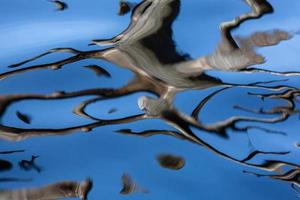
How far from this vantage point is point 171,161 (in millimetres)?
1223

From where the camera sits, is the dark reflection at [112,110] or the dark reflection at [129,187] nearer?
the dark reflection at [129,187]

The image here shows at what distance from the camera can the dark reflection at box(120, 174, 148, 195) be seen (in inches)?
44.8

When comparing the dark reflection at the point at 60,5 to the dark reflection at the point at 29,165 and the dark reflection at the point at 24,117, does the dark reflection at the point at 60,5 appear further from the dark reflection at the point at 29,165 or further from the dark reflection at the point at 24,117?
the dark reflection at the point at 29,165

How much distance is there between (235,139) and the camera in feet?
4.23

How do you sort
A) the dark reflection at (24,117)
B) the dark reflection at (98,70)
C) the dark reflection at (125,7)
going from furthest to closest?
1. the dark reflection at (125,7)
2. the dark reflection at (98,70)
3. the dark reflection at (24,117)

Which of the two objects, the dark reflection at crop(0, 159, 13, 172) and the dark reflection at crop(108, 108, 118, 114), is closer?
the dark reflection at crop(0, 159, 13, 172)

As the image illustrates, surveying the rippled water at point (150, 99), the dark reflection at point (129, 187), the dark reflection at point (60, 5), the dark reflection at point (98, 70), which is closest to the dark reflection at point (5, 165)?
the rippled water at point (150, 99)

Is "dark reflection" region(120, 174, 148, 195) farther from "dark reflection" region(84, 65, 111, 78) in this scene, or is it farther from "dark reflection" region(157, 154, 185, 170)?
"dark reflection" region(84, 65, 111, 78)

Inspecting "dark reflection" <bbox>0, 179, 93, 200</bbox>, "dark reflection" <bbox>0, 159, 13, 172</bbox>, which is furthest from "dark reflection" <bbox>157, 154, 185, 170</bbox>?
"dark reflection" <bbox>0, 159, 13, 172</bbox>

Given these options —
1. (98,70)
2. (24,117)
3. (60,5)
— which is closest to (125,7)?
(60,5)

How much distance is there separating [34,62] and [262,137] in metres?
0.64

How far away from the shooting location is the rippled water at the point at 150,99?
117cm

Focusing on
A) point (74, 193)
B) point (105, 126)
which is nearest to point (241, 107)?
point (105, 126)

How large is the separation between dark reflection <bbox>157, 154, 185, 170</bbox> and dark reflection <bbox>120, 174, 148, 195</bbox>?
8 cm
